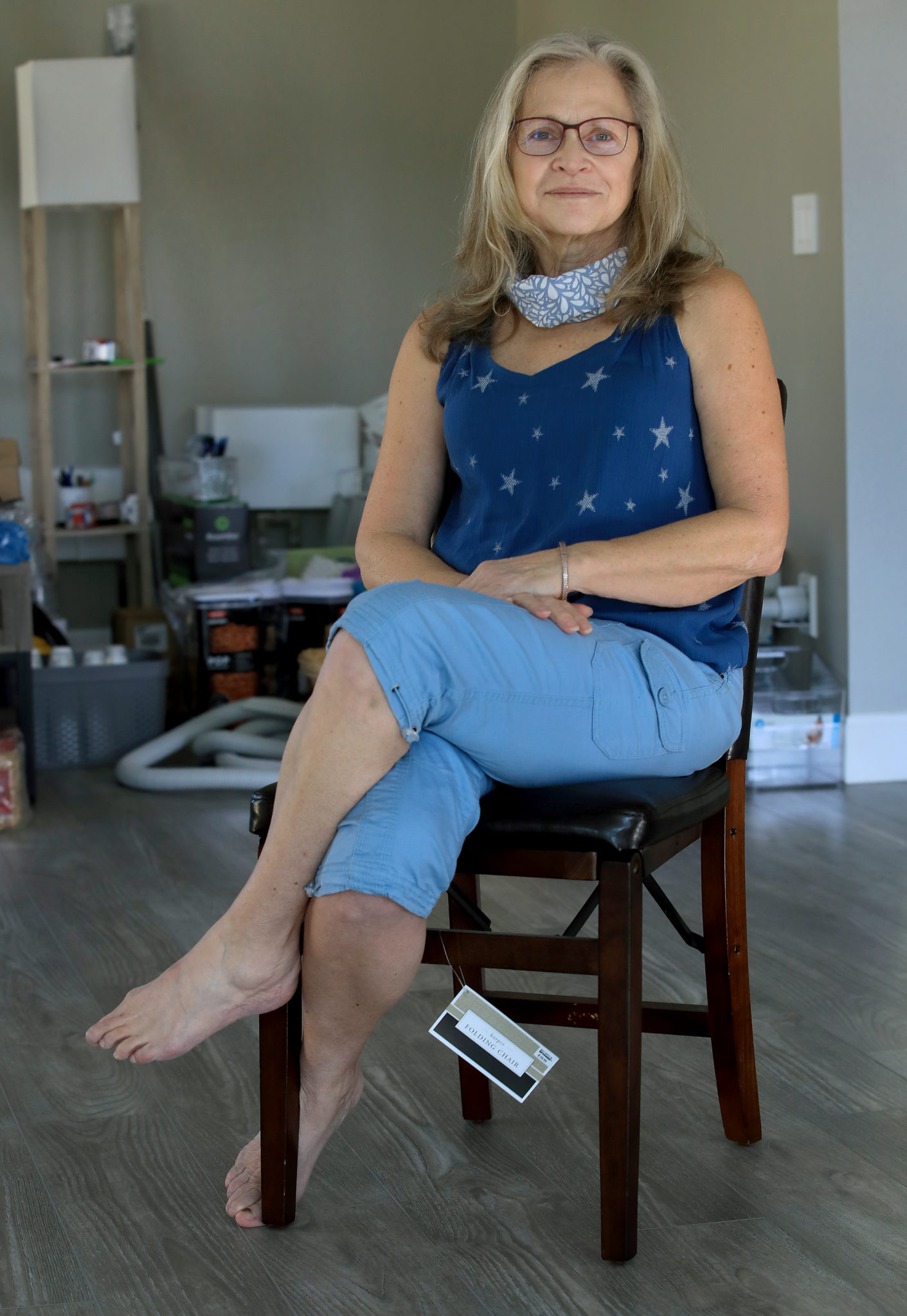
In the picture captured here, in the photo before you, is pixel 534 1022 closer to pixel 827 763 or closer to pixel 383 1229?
pixel 383 1229

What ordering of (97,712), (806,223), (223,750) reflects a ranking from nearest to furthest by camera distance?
(806,223)
(223,750)
(97,712)

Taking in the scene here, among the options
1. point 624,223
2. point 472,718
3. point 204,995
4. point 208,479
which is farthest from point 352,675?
point 208,479

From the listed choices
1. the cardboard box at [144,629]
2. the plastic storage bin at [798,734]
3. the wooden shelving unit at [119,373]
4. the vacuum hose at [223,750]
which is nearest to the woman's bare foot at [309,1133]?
the vacuum hose at [223,750]

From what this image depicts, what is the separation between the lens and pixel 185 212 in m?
5.17

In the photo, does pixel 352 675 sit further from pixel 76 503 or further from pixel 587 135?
pixel 76 503

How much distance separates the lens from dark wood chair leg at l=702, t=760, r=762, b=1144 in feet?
4.85

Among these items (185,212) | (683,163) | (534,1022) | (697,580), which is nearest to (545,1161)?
(534,1022)

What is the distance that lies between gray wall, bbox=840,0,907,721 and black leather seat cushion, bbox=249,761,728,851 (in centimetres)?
206

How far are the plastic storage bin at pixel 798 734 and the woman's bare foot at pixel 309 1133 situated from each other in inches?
80.4

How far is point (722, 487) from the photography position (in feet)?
4.75

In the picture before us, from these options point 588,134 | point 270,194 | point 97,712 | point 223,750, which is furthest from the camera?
point 270,194

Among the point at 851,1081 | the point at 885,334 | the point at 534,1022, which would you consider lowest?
the point at 851,1081

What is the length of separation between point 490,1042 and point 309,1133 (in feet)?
0.81

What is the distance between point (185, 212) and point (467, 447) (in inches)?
160
